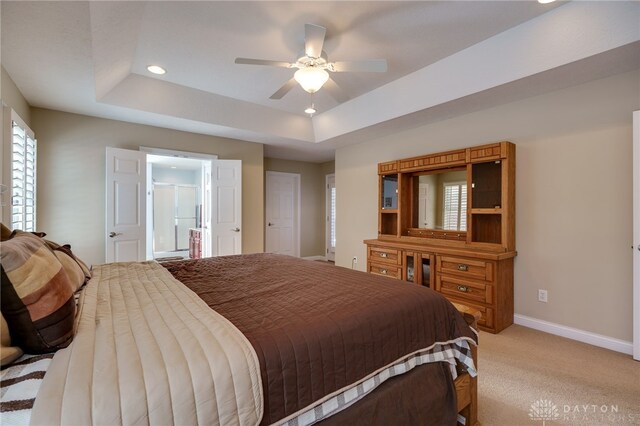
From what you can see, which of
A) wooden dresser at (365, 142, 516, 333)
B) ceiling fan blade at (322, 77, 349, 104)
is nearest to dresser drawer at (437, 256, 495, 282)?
wooden dresser at (365, 142, 516, 333)

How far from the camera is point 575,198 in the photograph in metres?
2.76

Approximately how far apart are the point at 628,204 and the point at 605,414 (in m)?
1.75

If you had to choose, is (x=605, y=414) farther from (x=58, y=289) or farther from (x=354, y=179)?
(x=354, y=179)

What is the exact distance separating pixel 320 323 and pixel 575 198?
2.98 m

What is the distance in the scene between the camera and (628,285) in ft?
8.15

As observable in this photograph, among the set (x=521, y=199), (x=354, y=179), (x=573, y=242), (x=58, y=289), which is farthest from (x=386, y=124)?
(x=58, y=289)

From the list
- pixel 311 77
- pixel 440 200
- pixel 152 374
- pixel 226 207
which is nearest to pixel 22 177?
pixel 226 207

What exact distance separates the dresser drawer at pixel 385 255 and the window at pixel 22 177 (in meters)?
3.87

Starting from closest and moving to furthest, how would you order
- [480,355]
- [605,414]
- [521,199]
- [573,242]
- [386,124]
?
1. [605,414]
2. [480,355]
3. [573,242]
4. [521,199]
5. [386,124]

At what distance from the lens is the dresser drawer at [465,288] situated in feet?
9.61

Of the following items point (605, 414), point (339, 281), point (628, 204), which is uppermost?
point (628, 204)

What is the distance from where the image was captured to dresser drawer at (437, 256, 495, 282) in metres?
2.91

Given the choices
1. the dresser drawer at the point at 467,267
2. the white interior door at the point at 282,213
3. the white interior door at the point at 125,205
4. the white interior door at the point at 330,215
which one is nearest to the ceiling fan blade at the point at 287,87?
the white interior door at the point at 125,205

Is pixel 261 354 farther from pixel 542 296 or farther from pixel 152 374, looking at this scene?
pixel 542 296
